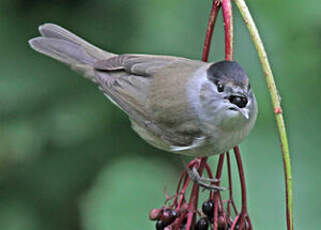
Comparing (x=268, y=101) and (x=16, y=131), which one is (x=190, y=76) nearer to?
(x=268, y=101)

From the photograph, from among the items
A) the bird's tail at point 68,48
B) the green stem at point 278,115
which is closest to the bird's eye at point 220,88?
the green stem at point 278,115

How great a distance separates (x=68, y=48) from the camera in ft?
11.0

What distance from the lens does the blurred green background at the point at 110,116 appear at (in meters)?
3.03

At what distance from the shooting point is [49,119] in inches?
137

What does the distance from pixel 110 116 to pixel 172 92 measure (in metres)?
0.83

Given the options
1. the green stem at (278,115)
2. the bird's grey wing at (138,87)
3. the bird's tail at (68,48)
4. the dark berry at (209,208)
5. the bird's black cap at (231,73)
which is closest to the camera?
the green stem at (278,115)

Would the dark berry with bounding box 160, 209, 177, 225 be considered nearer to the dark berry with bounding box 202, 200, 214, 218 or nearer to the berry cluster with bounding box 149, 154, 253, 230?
the berry cluster with bounding box 149, 154, 253, 230

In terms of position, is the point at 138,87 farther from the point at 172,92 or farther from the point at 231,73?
the point at 231,73

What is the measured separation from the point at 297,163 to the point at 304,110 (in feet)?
0.91

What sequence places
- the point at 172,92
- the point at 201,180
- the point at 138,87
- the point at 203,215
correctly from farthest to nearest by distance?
the point at 138,87, the point at 172,92, the point at 203,215, the point at 201,180

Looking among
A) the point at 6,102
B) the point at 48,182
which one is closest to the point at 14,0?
the point at 6,102

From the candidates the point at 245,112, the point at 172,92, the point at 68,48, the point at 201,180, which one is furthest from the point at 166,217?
the point at 68,48

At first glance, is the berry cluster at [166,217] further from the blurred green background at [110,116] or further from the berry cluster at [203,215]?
the blurred green background at [110,116]

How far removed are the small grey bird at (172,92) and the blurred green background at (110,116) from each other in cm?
29
